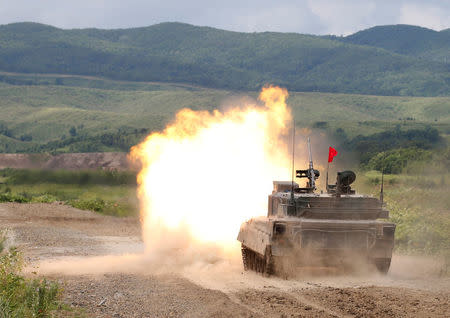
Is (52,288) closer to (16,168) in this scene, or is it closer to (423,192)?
(423,192)

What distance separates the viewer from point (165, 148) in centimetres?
2825

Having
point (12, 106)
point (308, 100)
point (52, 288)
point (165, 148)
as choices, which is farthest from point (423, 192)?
point (12, 106)

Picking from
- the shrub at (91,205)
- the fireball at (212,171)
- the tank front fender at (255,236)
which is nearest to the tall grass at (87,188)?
the shrub at (91,205)

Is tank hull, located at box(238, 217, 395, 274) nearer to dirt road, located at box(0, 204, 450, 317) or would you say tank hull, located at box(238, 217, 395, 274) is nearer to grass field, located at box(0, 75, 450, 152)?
dirt road, located at box(0, 204, 450, 317)

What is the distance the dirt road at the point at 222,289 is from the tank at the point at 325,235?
16.8 inches

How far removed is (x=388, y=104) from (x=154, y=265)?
168 m

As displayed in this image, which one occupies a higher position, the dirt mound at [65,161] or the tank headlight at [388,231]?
the tank headlight at [388,231]

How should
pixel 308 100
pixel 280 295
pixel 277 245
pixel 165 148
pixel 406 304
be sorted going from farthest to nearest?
pixel 308 100 → pixel 165 148 → pixel 277 245 → pixel 280 295 → pixel 406 304

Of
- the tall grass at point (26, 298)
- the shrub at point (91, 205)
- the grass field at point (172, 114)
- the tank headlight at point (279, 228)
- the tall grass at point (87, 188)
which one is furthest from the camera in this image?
the grass field at point (172, 114)

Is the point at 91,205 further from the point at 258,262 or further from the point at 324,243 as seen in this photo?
the point at 324,243

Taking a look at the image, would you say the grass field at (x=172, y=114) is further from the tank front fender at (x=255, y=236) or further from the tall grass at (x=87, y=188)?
the tank front fender at (x=255, y=236)

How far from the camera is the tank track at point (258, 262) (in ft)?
64.2

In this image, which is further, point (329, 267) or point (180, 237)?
point (180, 237)

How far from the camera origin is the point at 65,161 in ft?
180
